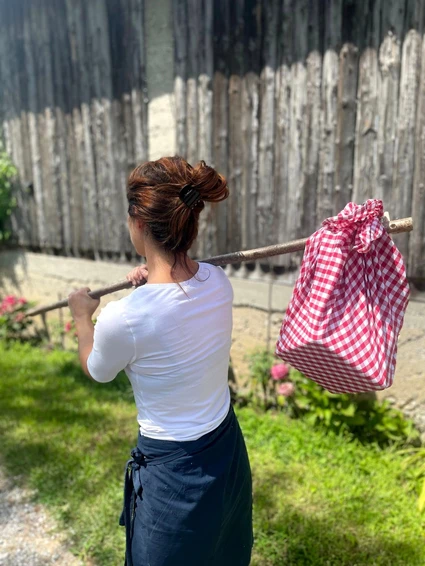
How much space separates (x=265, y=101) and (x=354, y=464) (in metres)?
2.70

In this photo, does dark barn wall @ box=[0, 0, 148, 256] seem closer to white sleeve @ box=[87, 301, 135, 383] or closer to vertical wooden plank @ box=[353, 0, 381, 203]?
vertical wooden plank @ box=[353, 0, 381, 203]

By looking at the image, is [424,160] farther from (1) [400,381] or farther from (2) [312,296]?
(2) [312,296]

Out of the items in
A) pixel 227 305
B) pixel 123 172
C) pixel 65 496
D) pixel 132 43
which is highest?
pixel 132 43

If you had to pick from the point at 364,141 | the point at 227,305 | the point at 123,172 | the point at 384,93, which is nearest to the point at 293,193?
the point at 364,141

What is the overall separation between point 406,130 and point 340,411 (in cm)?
198

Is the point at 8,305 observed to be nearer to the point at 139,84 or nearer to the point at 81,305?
the point at 139,84

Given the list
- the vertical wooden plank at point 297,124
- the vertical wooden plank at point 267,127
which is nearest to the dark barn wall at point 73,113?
the vertical wooden plank at point 267,127

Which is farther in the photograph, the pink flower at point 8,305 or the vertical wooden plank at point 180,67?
the pink flower at point 8,305

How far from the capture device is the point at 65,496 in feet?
9.87

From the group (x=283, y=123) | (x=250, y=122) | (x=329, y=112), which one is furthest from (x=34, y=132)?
(x=329, y=112)

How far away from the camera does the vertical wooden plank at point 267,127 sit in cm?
351

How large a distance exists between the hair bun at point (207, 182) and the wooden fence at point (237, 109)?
6.76 feet

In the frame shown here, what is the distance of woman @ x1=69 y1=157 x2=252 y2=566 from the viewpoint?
1.48 meters

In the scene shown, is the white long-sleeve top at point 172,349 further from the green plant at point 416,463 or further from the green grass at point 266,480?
the green plant at point 416,463
